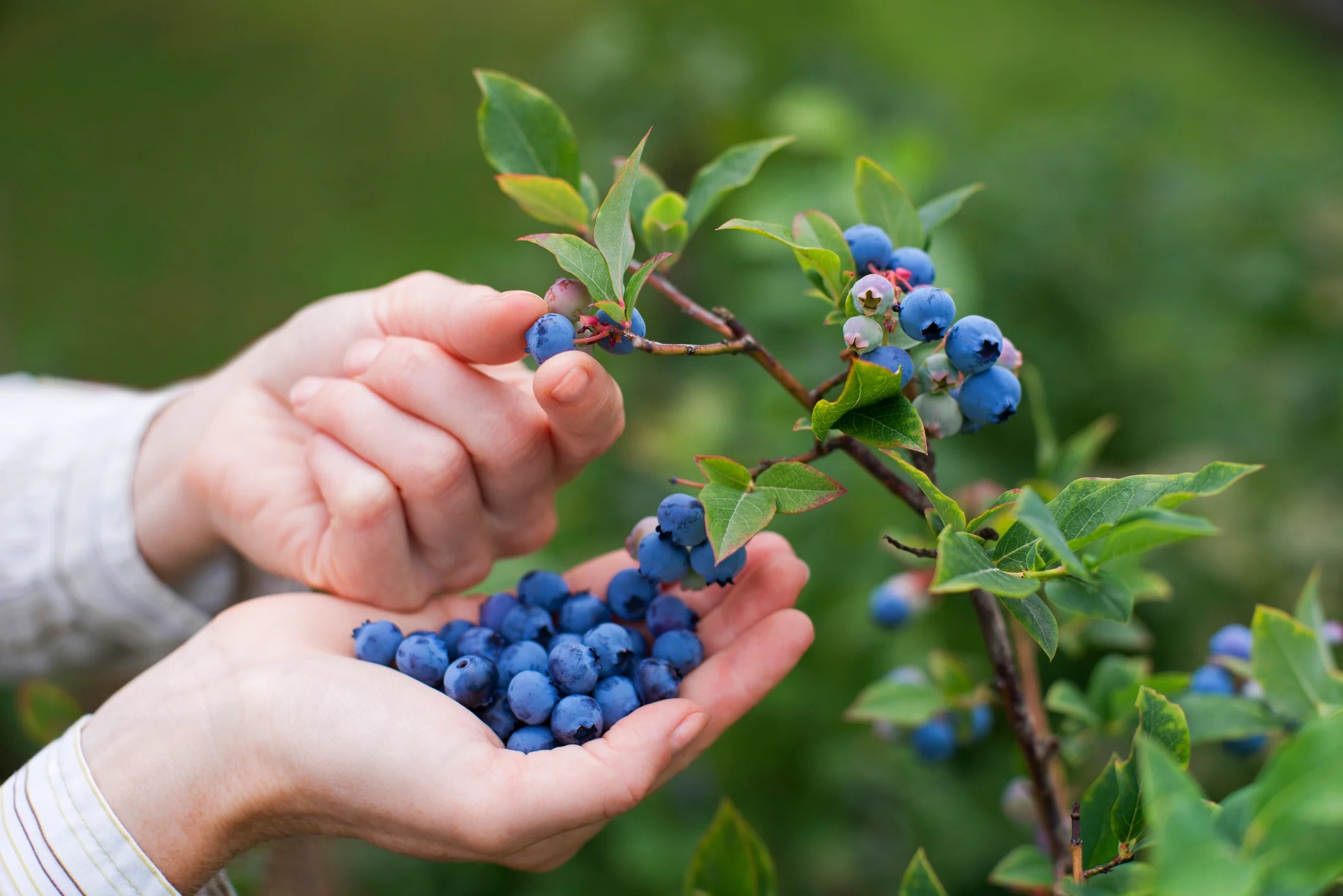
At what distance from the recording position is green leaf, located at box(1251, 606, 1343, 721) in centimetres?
87

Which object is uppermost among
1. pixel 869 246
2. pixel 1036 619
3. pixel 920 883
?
pixel 869 246

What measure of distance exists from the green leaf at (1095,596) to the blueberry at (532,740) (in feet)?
1.68

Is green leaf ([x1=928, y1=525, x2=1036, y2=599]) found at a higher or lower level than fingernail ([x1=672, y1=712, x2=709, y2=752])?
higher

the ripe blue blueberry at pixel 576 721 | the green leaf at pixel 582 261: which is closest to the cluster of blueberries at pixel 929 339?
the green leaf at pixel 582 261

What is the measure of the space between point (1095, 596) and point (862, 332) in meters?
0.29

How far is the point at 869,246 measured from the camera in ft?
3.09

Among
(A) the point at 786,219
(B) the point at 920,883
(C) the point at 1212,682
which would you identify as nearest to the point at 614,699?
(B) the point at 920,883

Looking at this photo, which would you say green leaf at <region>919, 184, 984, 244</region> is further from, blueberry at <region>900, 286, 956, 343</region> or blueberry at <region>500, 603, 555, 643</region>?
blueberry at <region>500, 603, 555, 643</region>

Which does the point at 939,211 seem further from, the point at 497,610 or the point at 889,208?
the point at 497,610

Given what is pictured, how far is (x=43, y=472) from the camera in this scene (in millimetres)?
1597

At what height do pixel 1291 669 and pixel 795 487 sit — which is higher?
pixel 795 487

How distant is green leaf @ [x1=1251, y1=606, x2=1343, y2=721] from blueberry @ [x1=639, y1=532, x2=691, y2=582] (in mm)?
545

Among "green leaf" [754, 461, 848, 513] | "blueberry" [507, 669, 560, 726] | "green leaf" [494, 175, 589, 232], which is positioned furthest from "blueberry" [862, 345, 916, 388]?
"blueberry" [507, 669, 560, 726]

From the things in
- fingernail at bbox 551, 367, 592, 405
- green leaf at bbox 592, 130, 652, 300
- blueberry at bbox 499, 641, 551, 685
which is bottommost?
blueberry at bbox 499, 641, 551, 685
